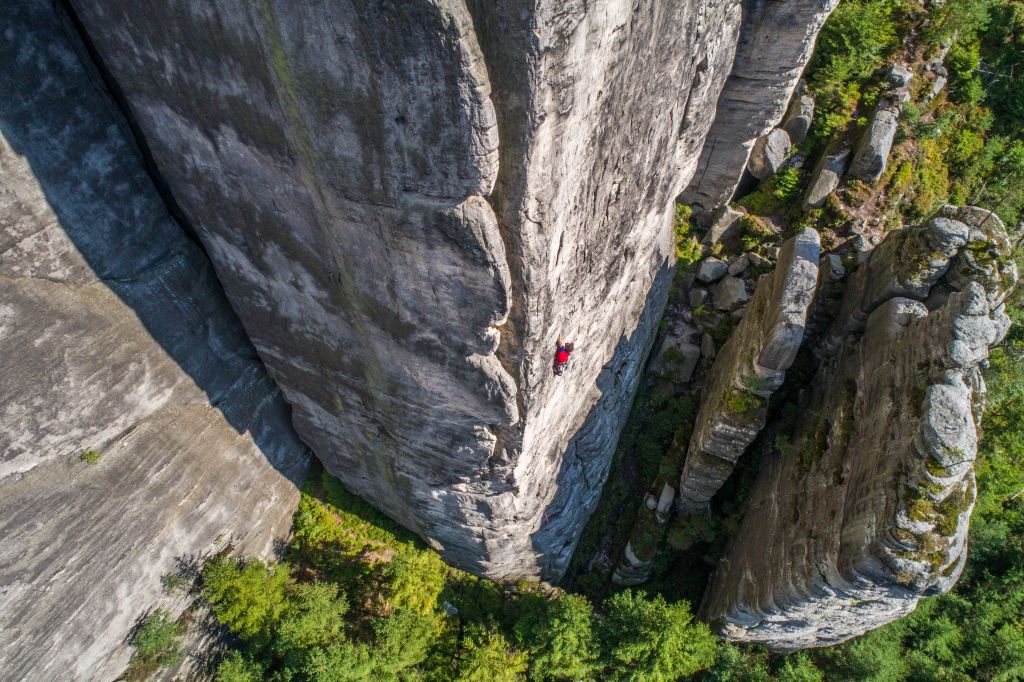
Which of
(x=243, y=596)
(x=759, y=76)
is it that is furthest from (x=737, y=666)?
(x=759, y=76)

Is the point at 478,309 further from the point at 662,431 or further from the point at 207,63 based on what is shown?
the point at 662,431

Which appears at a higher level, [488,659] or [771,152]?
[771,152]

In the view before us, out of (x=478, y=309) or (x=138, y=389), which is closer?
(x=478, y=309)

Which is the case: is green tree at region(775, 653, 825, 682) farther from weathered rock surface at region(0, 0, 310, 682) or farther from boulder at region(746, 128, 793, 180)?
weathered rock surface at region(0, 0, 310, 682)

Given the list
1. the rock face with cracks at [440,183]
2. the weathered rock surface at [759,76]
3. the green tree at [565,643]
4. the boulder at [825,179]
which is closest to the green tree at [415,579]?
the rock face with cracks at [440,183]

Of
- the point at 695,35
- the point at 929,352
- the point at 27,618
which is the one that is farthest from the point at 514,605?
the point at 695,35

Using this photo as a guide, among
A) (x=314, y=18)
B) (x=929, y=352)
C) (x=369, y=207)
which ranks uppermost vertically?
(x=314, y=18)

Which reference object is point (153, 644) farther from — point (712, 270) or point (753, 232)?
point (753, 232)
